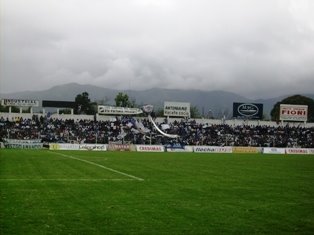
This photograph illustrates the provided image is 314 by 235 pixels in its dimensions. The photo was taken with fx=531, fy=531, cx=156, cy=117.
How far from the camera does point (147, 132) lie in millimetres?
84250

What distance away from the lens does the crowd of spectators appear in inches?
3049

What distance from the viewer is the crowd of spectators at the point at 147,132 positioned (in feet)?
254

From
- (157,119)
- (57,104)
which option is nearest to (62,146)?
(157,119)

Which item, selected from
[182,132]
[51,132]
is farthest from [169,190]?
[182,132]

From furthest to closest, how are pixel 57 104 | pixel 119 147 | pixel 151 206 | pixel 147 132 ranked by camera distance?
pixel 57 104, pixel 147 132, pixel 119 147, pixel 151 206

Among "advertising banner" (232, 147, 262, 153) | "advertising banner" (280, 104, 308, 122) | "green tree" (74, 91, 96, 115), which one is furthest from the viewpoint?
"green tree" (74, 91, 96, 115)

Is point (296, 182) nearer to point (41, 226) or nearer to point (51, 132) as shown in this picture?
point (41, 226)

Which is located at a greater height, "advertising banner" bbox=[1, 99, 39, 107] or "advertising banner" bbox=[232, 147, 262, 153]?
"advertising banner" bbox=[1, 99, 39, 107]

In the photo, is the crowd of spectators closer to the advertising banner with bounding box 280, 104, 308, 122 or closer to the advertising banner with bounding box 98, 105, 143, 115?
the advertising banner with bounding box 98, 105, 143, 115

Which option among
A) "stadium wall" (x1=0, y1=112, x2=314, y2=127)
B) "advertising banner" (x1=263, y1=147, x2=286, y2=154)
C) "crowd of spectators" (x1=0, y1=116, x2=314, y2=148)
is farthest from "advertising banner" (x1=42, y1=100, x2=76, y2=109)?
"advertising banner" (x1=263, y1=147, x2=286, y2=154)

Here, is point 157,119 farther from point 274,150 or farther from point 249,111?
point 274,150

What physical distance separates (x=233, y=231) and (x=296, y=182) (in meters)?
13.8

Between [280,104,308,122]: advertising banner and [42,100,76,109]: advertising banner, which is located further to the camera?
[280,104,308,122]: advertising banner

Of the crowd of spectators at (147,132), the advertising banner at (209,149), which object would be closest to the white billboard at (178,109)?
the crowd of spectators at (147,132)
